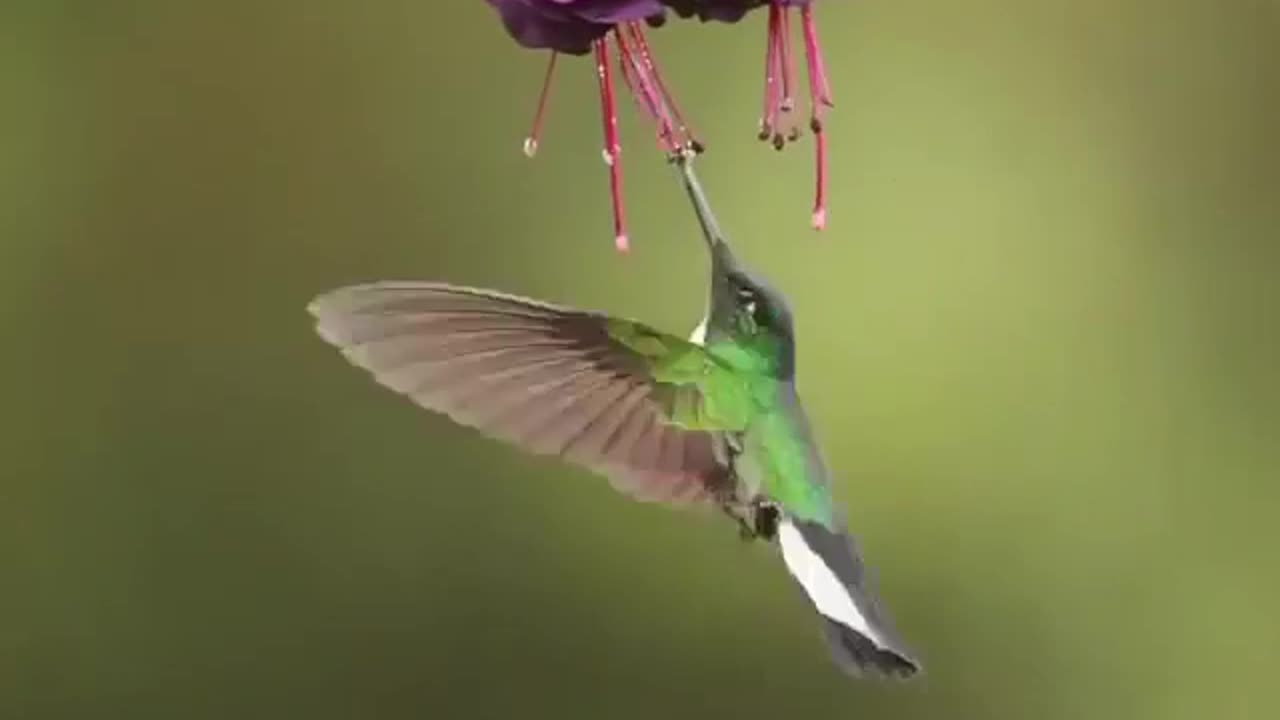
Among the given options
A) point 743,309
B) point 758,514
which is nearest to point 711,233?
point 743,309

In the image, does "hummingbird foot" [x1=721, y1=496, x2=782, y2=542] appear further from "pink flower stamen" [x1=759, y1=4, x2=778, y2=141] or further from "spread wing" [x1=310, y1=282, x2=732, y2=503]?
"pink flower stamen" [x1=759, y1=4, x2=778, y2=141]

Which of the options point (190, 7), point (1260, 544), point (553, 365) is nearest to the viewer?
point (553, 365)

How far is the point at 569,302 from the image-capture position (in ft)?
4.52

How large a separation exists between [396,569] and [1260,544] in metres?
0.68

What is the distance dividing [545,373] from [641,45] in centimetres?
14

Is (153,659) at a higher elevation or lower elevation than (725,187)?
lower

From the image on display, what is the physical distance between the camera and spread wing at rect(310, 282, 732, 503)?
0.68m

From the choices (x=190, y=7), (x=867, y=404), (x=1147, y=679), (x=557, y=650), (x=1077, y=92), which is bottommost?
(x=1147, y=679)

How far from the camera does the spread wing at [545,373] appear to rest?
0.68 metres

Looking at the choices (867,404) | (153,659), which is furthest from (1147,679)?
(153,659)

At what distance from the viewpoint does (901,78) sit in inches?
56.3

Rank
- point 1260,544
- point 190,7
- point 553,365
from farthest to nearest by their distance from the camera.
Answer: point 1260,544 < point 190,7 < point 553,365

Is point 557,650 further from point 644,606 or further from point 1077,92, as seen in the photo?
point 1077,92

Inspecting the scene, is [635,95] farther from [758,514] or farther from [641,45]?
[758,514]
